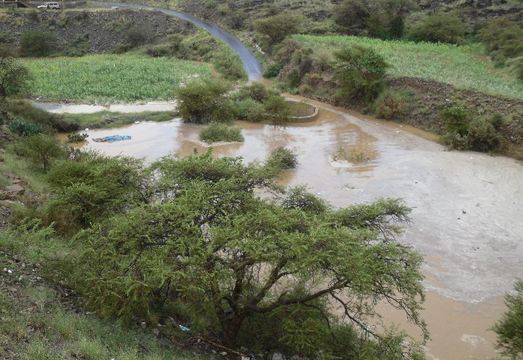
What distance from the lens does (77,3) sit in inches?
2613

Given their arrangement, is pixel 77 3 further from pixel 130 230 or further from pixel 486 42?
pixel 130 230

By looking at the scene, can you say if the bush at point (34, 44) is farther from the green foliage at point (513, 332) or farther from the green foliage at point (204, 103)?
the green foliage at point (513, 332)

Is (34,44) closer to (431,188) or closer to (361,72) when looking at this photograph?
(361,72)

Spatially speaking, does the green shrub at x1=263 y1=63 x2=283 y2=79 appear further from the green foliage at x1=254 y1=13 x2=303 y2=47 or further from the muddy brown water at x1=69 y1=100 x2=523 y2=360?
the muddy brown water at x1=69 y1=100 x2=523 y2=360

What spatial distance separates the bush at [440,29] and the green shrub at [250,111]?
22323 mm

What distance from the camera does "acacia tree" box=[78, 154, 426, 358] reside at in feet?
26.2

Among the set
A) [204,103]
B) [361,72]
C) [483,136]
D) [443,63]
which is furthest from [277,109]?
[443,63]

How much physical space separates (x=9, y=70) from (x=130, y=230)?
2415 centimetres

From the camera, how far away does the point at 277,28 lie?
4647 cm

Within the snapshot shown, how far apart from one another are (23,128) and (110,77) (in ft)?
57.6

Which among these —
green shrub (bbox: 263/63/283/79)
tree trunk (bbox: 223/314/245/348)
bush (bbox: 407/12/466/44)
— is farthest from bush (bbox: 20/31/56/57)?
tree trunk (bbox: 223/314/245/348)

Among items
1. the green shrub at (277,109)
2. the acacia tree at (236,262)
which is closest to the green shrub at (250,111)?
the green shrub at (277,109)

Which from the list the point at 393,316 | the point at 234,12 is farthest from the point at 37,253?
the point at 234,12

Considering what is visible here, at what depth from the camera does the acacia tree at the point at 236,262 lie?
798 cm
